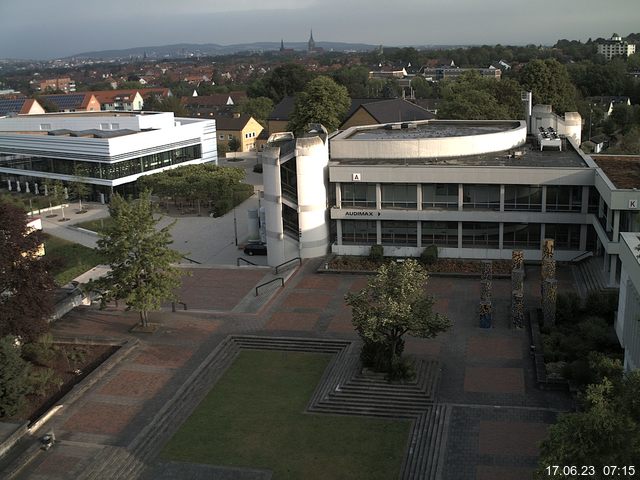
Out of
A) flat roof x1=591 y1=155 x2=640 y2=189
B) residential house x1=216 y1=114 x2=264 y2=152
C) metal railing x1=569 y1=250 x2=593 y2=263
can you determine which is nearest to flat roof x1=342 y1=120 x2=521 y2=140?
Result: flat roof x1=591 y1=155 x2=640 y2=189

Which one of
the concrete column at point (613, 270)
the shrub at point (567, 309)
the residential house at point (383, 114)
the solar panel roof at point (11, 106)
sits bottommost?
the shrub at point (567, 309)

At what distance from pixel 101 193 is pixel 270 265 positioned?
1147 inches

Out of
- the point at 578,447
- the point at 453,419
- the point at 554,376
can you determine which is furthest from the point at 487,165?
the point at 578,447

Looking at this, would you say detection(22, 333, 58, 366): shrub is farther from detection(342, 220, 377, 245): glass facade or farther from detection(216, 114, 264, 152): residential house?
detection(216, 114, 264, 152): residential house

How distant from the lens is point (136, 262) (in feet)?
97.8

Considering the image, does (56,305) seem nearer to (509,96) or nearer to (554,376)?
(554,376)

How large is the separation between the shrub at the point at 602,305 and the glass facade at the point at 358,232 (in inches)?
534

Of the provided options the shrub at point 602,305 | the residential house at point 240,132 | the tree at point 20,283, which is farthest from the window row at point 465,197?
the residential house at point 240,132

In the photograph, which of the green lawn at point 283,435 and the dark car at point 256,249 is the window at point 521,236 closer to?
the dark car at point 256,249

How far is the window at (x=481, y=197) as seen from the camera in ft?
125

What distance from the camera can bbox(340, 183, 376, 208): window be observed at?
3975cm

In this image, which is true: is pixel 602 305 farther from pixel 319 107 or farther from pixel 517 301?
pixel 319 107

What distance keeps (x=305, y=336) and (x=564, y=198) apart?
16.5m

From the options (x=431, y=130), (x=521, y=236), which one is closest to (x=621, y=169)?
(x=521, y=236)
